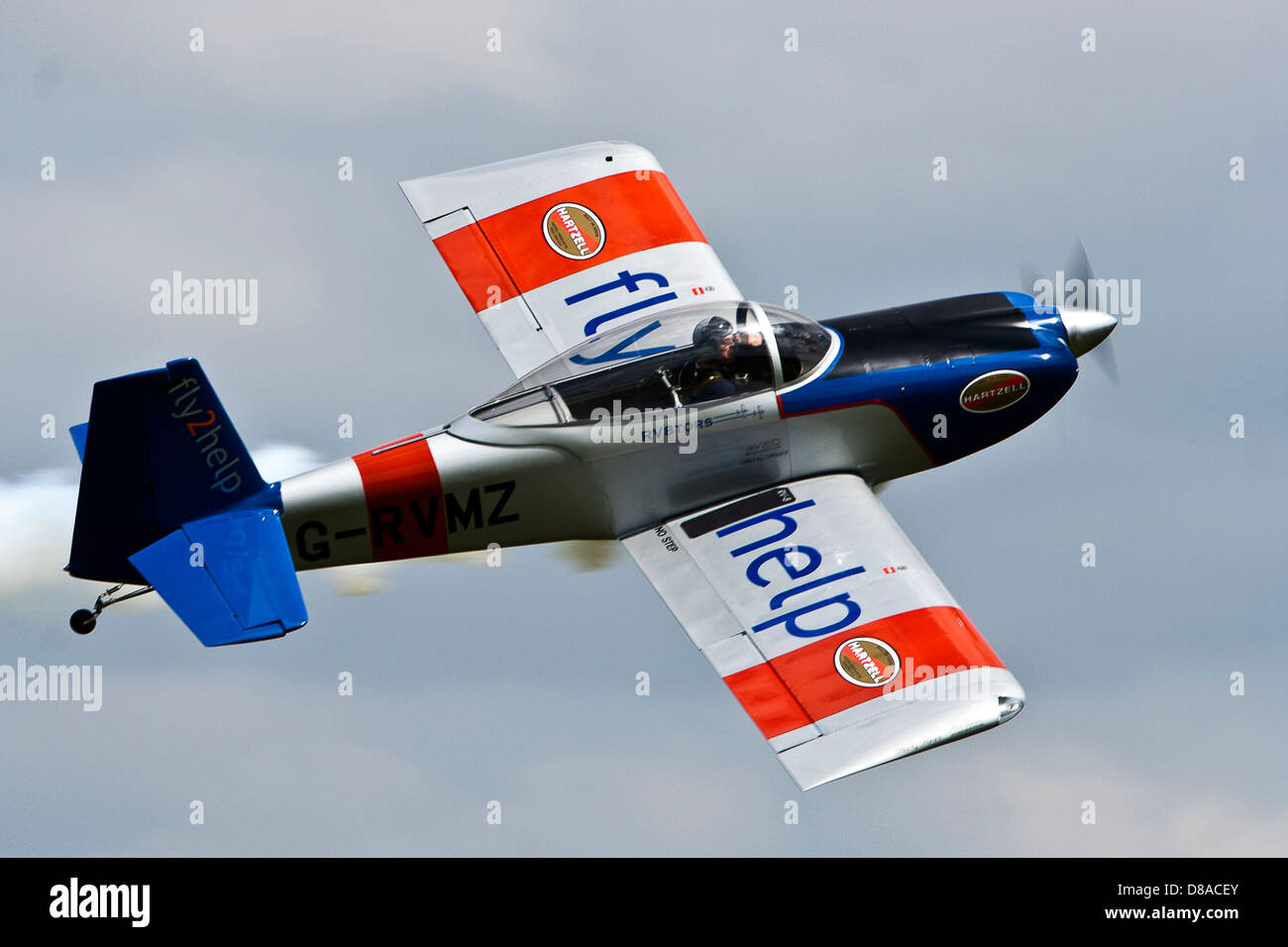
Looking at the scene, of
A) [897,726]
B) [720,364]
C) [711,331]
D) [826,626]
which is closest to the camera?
[897,726]

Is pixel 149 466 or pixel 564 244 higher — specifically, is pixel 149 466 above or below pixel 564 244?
below

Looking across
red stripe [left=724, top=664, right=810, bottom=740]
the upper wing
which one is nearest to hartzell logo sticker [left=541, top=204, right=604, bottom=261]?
the upper wing

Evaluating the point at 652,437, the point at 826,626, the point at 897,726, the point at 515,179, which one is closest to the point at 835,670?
the point at 826,626

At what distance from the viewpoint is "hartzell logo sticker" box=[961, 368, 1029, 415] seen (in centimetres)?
1872

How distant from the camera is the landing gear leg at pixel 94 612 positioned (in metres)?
16.8

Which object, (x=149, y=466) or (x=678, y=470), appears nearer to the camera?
(x=149, y=466)

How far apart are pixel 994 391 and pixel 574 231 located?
4.44 m

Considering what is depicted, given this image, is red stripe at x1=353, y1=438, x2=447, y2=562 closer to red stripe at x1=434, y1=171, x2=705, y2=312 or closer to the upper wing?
the upper wing

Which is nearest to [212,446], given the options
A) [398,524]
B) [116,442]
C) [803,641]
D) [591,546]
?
[116,442]

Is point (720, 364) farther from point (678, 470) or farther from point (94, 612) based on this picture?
point (94, 612)

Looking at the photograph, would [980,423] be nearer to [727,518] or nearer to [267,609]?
[727,518]

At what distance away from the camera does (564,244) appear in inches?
800

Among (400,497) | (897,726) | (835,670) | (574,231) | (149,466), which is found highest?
(574,231)

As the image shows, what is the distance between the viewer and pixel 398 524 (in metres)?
17.5
